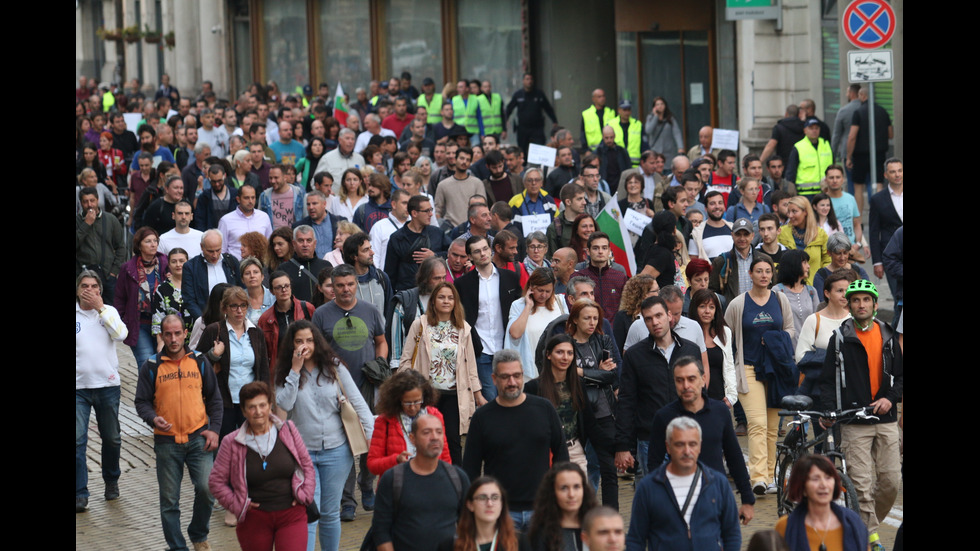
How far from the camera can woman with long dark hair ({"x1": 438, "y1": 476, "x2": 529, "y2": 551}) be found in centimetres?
715

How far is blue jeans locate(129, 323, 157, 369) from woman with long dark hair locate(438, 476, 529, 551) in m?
5.80

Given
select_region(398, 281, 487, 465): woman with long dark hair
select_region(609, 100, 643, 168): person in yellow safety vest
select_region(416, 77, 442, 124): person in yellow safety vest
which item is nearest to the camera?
select_region(398, 281, 487, 465): woman with long dark hair

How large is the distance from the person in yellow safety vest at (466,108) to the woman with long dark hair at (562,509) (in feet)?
66.1

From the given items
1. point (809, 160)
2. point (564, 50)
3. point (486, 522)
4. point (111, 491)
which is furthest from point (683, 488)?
point (564, 50)

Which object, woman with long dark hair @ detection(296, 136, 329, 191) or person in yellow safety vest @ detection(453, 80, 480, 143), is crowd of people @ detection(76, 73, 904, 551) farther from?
person in yellow safety vest @ detection(453, 80, 480, 143)

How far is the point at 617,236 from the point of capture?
14180 millimetres

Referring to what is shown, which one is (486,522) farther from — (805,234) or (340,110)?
(340,110)

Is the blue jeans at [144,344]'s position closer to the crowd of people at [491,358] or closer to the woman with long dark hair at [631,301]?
the crowd of people at [491,358]

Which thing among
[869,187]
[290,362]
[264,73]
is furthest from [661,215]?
[264,73]

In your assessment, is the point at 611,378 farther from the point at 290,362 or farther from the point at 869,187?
the point at 869,187

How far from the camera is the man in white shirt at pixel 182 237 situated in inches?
527

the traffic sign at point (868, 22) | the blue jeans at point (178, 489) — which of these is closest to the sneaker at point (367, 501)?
the blue jeans at point (178, 489)

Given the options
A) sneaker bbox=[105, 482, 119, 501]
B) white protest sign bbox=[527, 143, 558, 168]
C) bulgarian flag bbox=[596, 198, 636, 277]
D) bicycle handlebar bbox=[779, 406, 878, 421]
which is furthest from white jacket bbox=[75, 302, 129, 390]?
white protest sign bbox=[527, 143, 558, 168]

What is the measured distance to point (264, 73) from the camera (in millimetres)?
40062
